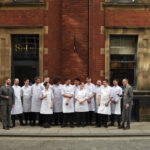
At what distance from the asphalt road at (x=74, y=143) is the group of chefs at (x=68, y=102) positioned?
188 cm

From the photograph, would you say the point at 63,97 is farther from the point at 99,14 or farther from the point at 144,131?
the point at 99,14

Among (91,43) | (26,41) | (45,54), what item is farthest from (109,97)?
(26,41)

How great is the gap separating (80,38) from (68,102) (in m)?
3.26

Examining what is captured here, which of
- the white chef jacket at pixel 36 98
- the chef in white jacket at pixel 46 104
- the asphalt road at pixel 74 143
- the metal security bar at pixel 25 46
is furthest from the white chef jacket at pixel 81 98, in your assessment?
the metal security bar at pixel 25 46

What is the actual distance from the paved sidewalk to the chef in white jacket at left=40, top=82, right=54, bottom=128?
42 cm

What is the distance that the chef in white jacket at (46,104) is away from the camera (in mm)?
10883

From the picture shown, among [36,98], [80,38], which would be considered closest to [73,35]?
[80,38]

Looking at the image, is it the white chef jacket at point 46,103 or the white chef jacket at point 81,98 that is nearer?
the white chef jacket at point 46,103

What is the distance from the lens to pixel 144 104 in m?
12.8

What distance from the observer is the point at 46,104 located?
10.9 metres

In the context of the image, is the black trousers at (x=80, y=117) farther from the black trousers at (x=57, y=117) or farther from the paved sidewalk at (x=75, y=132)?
the black trousers at (x=57, y=117)

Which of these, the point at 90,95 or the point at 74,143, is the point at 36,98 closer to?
the point at 90,95

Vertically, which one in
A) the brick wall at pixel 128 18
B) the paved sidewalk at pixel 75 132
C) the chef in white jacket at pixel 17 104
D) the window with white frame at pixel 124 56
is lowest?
the paved sidewalk at pixel 75 132

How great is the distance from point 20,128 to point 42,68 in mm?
3243
